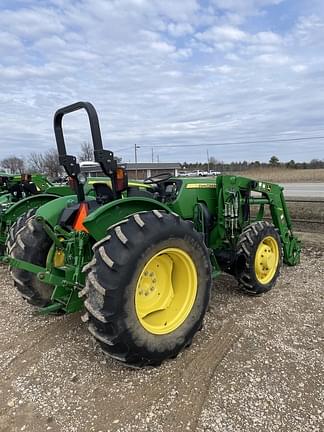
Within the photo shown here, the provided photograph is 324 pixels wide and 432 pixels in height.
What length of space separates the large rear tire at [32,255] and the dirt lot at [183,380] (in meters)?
0.42

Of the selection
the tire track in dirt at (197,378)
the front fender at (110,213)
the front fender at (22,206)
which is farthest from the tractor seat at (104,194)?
the front fender at (22,206)

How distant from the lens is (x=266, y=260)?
15.3 ft

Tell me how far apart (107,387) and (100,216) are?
4.32 ft

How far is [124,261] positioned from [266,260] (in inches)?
103

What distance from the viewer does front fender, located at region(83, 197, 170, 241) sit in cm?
289

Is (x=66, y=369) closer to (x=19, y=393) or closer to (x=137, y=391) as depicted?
(x=19, y=393)

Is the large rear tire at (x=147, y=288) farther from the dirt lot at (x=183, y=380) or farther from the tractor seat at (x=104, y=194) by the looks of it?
the tractor seat at (x=104, y=194)

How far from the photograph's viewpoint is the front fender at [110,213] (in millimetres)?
2887

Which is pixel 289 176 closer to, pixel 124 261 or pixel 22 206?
pixel 22 206

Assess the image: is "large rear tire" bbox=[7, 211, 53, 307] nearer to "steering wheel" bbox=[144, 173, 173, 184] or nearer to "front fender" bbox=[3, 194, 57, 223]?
"steering wheel" bbox=[144, 173, 173, 184]

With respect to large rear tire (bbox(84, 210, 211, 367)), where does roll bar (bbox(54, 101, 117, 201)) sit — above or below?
above

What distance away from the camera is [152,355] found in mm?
2814

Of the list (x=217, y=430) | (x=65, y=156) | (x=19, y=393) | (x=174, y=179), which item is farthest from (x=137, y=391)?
(x=174, y=179)

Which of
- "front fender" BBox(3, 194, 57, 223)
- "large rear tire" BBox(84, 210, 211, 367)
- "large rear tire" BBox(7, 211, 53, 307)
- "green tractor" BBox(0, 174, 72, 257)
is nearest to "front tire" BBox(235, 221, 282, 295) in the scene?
"large rear tire" BBox(84, 210, 211, 367)
